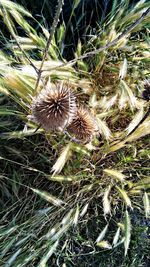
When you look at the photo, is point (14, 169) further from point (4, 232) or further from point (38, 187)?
point (4, 232)

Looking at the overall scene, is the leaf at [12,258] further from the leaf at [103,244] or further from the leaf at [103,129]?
the leaf at [103,129]

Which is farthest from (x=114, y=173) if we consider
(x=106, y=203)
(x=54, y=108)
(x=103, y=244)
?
(x=54, y=108)

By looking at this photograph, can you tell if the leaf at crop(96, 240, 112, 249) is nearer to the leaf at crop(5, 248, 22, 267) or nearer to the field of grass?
the field of grass

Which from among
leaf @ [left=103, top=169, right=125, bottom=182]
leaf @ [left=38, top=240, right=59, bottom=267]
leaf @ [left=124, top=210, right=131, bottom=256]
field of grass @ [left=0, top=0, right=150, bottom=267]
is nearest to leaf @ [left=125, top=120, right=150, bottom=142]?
field of grass @ [left=0, top=0, right=150, bottom=267]

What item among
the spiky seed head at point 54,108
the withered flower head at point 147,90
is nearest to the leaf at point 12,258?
the spiky seed head at point 54,108

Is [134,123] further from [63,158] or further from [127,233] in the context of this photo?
[127,233]

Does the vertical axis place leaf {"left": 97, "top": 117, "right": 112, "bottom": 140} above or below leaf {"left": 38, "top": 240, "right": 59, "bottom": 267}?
above

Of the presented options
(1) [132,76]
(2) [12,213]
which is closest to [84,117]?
(1) [132,76]
